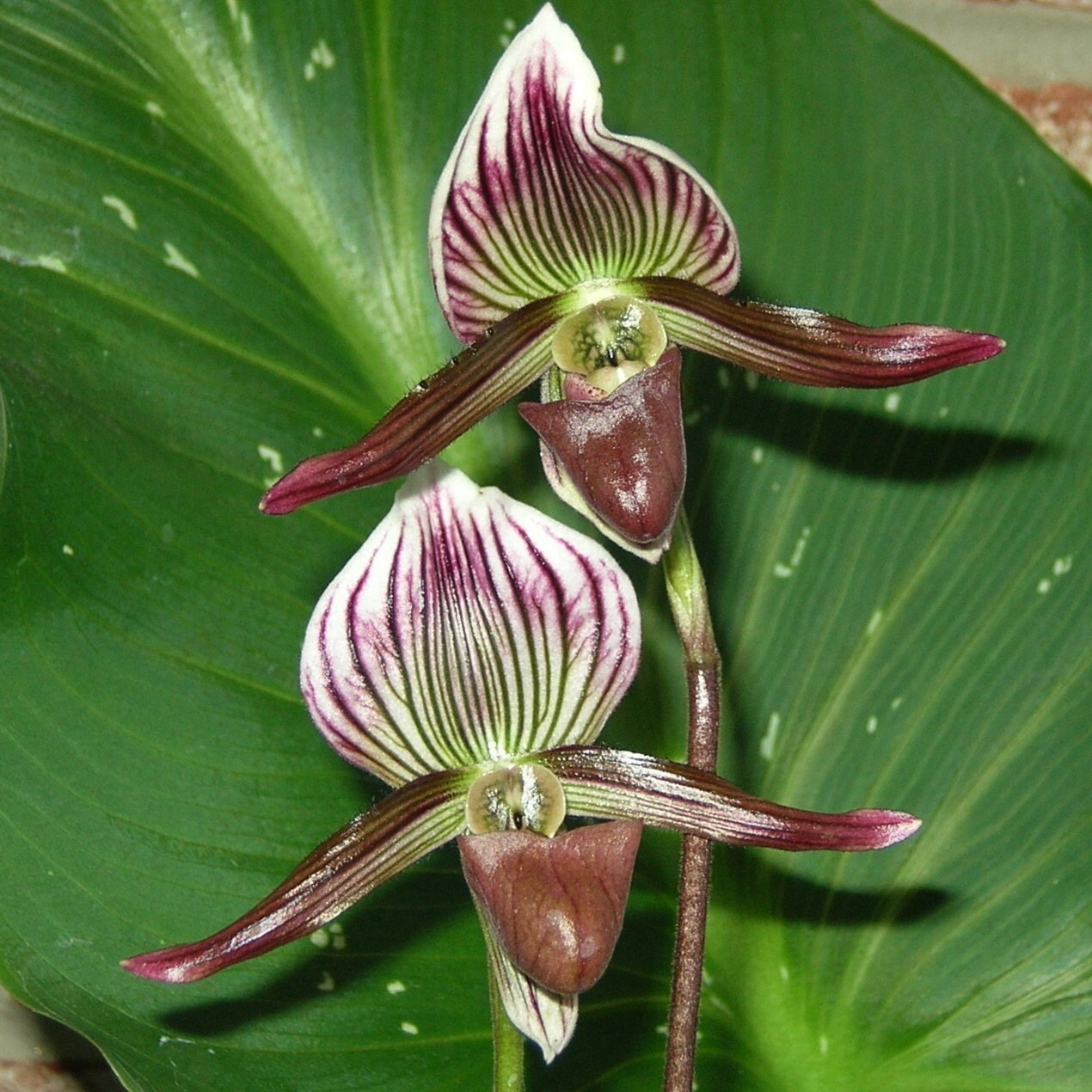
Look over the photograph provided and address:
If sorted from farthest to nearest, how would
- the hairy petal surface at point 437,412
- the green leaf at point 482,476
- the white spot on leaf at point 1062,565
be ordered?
the white spot on leaf at point 1062,565, the green leaf at point 482,476, the hairy petal surface at point 437,412

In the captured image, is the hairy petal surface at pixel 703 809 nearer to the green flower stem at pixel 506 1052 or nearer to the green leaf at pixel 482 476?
the green flower stem at pixel 506 1052

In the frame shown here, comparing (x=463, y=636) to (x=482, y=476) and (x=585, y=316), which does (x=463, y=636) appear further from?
(x=482, y=476)

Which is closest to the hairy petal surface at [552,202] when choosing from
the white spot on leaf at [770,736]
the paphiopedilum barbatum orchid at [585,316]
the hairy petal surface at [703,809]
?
the paphiopedilum barbatum orchid at [585,316]

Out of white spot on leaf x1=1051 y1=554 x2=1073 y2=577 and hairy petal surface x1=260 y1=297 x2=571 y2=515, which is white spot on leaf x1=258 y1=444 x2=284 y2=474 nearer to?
hairy petal surface x1=260 y1=297 x2=571 y2=515

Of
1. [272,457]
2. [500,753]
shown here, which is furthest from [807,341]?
→ [272,457]

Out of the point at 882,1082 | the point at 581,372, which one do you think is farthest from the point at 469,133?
the point at 882,1082
